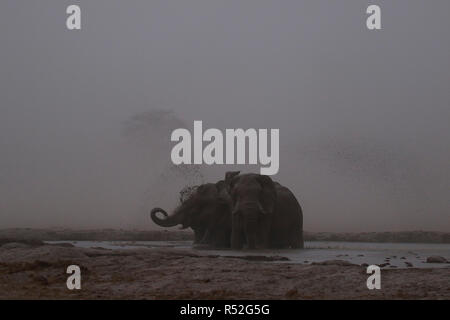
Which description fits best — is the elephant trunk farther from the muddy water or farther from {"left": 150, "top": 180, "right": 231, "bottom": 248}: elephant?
the muddy water

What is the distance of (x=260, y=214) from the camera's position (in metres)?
23.8

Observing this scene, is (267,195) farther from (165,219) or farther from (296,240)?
(165,219)

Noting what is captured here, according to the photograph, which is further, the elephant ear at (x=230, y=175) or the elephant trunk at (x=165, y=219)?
the elephant trunk at (x=165, y=219)

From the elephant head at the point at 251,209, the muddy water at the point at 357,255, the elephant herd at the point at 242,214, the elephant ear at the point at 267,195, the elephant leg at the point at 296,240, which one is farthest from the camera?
the elephant leg at the point at 296,240

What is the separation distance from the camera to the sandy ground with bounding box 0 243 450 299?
8.79 meters

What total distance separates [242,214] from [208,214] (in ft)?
11.5

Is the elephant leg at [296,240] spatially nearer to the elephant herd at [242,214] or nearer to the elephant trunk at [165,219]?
the elephant herd at [242,214]

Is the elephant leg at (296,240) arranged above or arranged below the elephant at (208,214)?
below

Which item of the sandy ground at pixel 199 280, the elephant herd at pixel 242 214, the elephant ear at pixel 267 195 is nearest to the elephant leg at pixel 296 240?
the elephant herd at pixel 242 214

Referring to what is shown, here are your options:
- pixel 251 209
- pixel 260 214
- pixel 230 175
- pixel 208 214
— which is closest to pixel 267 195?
pixel 260 214

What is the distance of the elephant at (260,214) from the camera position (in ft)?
76.6
